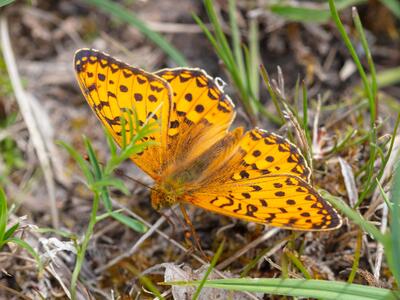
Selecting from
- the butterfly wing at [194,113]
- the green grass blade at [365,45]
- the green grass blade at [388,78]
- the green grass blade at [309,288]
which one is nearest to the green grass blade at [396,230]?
the green grass blade at [309,288]

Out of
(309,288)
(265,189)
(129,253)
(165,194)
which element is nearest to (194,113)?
(165,194)

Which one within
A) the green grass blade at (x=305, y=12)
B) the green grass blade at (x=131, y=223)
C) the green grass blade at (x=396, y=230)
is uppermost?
the green grass blade at (x=305, y=12)

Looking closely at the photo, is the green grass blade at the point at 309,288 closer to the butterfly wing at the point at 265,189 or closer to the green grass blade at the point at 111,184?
the butterfly wing at the point at 265,189

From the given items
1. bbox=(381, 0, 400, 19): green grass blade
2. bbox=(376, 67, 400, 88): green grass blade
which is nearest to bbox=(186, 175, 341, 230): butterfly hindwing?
bbox=(376, 67, 400, 88): green grass blade

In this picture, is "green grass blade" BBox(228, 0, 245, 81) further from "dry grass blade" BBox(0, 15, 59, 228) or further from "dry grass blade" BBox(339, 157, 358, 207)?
"dry grass blade" BBox(0, 15, 59, 228)

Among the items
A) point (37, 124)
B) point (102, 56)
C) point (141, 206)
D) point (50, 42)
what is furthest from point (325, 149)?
point (50, 42)

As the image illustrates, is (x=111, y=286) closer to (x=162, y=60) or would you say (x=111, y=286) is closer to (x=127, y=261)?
(x=127, y=261)

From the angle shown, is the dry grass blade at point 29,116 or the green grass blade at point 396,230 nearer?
the green grass blade at point 396,230

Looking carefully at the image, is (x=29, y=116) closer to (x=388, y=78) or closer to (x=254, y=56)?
(x=254, y=56)

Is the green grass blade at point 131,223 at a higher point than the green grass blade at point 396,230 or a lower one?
lower
